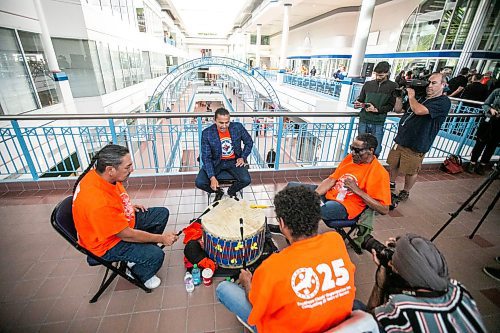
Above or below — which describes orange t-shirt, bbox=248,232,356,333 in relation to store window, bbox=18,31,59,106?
below

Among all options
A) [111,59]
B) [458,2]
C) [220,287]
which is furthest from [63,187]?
[458,2]

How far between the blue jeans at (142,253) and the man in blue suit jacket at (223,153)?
68 cm

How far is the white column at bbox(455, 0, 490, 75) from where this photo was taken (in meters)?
7.69

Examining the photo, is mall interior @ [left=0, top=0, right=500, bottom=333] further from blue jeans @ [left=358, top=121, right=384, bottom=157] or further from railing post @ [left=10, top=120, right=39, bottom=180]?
blue jeans @ [left=358, top=121, right=384, bottom=157]

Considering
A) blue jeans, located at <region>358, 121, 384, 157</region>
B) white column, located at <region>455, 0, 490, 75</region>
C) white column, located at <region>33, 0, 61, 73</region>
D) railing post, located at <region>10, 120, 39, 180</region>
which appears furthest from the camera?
white column, located at <region>455, 0, 490, 75</region>

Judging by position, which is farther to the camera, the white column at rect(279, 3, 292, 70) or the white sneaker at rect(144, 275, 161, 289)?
the white column at rect(279, 3, 292, 70)

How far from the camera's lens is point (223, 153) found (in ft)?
9.36

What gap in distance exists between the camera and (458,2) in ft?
29.5

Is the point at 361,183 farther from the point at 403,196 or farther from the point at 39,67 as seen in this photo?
the point at 39,67

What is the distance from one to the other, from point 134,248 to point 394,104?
143 inches

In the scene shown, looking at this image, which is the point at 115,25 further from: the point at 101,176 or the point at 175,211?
the point at 101,176

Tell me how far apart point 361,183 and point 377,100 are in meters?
1.81

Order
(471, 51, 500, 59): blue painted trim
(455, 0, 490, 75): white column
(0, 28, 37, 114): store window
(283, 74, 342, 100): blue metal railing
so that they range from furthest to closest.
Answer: (283, 74, 342, 100): blue metal railing → (471, 51, 500, 59): blue painted trim → (455, 0, 490, 75): white column → (0, 28, 37, 114): store window

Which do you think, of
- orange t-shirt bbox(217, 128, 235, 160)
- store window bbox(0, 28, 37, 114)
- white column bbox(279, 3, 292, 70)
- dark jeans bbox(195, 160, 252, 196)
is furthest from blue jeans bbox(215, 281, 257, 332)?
white column bbox(279, 3, 292, 70)
